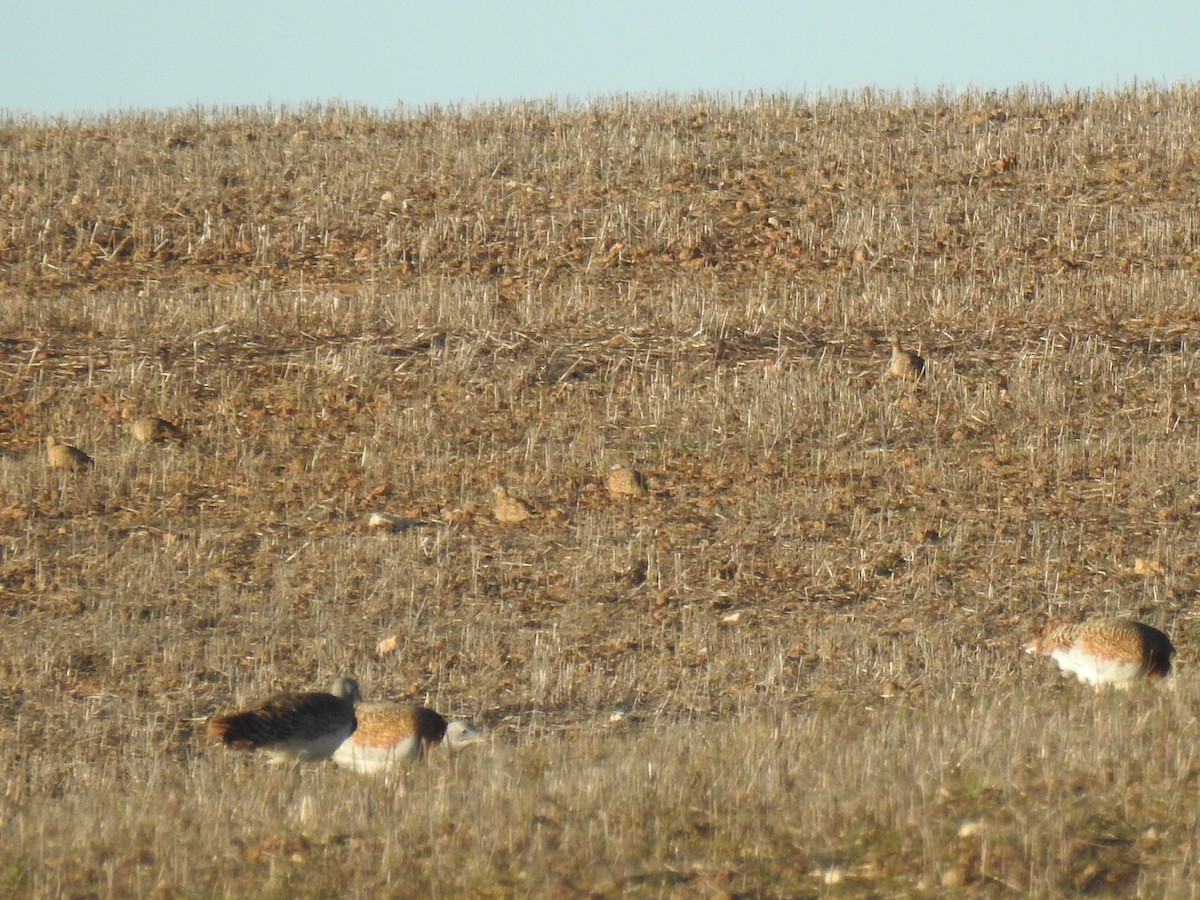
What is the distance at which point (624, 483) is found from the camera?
33.7ft

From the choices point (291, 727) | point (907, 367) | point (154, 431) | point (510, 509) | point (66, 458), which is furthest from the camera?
point (907, 367)

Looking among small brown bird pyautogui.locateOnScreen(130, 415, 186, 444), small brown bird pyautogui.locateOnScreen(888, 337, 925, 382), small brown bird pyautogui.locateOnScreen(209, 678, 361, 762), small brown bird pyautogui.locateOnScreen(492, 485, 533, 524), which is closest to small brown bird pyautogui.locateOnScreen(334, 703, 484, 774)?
small brown bird pyautogui.locateOnScreen(209, 678, 361, 762)

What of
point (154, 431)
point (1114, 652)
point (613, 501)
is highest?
point (154, 431)

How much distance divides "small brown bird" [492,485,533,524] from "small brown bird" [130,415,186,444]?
254cm

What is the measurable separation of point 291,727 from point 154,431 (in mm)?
5747

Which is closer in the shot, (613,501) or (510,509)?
(510,509)

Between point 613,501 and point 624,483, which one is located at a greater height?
point 624,483

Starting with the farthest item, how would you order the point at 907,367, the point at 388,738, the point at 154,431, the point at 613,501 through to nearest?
the point at 907,367 < the point at 154,431 < the point at 613,501 < the point at 388,738

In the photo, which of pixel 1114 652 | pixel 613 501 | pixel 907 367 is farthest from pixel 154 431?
pixel 1114 652

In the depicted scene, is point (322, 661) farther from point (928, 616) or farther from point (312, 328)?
point (312, 328)

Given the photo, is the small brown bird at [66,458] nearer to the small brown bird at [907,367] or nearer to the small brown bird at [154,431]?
the small brown bird at [154,431]

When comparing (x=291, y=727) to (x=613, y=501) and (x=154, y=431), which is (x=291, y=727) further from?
(x=154, y=431)

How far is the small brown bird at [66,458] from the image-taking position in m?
10.4

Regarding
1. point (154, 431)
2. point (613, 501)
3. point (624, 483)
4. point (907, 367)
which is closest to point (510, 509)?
point (613, 501)
